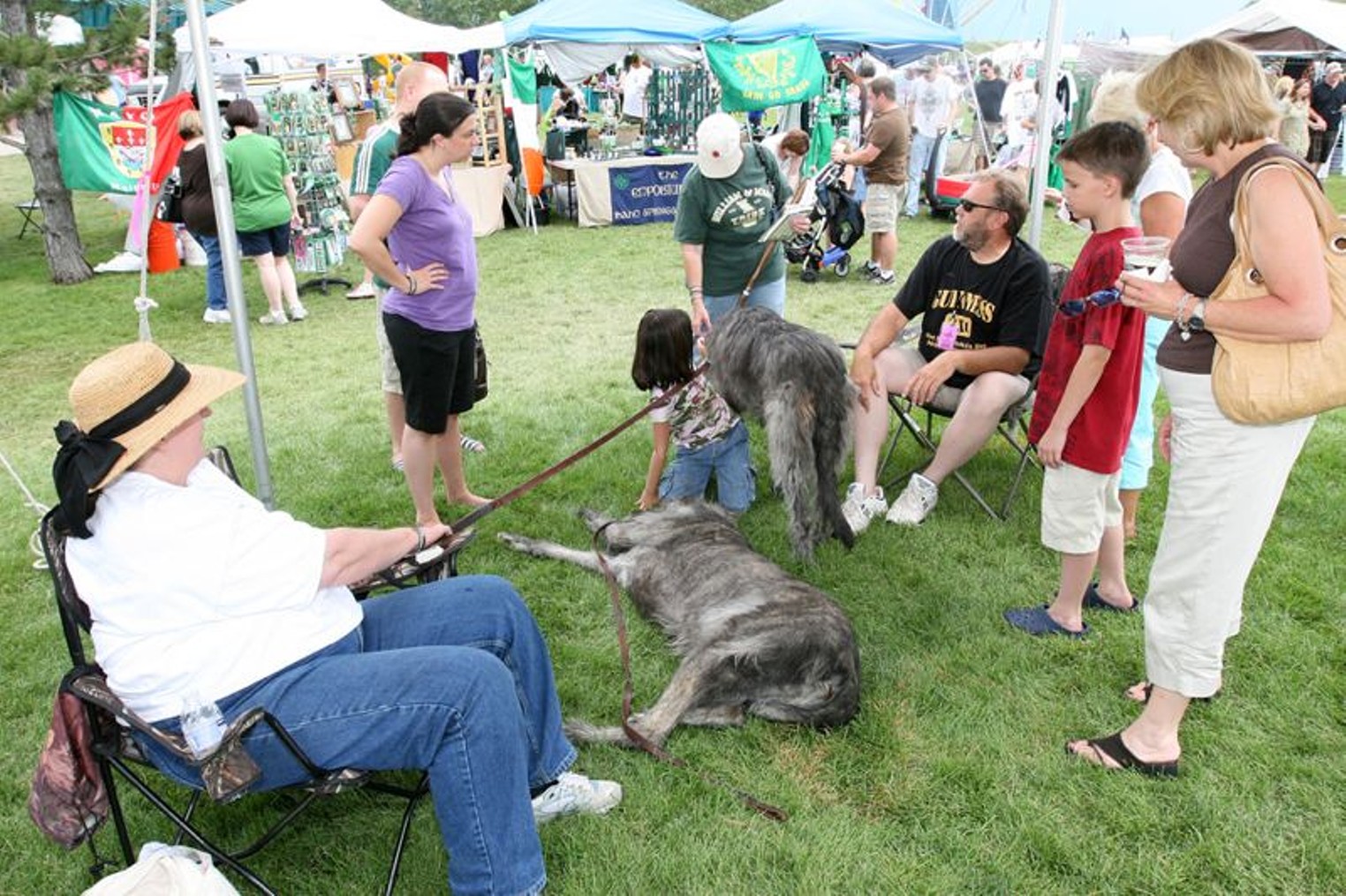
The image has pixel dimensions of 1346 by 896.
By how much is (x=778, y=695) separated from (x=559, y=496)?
201cm

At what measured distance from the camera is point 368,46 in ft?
36.2

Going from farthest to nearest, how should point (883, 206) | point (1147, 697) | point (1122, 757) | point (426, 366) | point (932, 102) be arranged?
point (932, 102)
point (883, 206)
point (426, 366)
point (1147, 697)
point (1122, 757)

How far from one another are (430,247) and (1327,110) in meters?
16.8

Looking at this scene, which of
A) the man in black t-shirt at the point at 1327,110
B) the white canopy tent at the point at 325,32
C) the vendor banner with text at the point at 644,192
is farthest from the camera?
the man in black t-shirt at the point at 1327,110

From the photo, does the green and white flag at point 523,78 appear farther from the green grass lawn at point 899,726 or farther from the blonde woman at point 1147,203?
the blonde woman at point 1147,203

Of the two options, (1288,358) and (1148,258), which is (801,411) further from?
(1288,358)

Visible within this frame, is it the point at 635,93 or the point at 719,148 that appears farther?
the point at 635,93

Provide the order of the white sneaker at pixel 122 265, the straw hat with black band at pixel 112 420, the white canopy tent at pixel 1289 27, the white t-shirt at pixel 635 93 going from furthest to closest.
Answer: the white t-shirt at pixel 635 93 < the white canopy tent at pixel 1289 27 < the white sneaker at pixel 122 265 < the straw hat with black band at pixel 112 420

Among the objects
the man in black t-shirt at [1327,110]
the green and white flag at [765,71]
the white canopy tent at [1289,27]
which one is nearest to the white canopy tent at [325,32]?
the green and white flag at [765,71]

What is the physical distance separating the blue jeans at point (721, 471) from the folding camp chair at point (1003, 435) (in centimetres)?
82

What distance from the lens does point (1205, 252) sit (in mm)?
2332

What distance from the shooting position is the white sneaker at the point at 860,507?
4.28 m

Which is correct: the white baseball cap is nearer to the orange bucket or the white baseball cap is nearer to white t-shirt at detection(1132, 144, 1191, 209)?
white t-shirt at detection(1132, 144, 1191, 209)

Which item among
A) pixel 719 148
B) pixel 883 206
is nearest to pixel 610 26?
pixel 883 206
